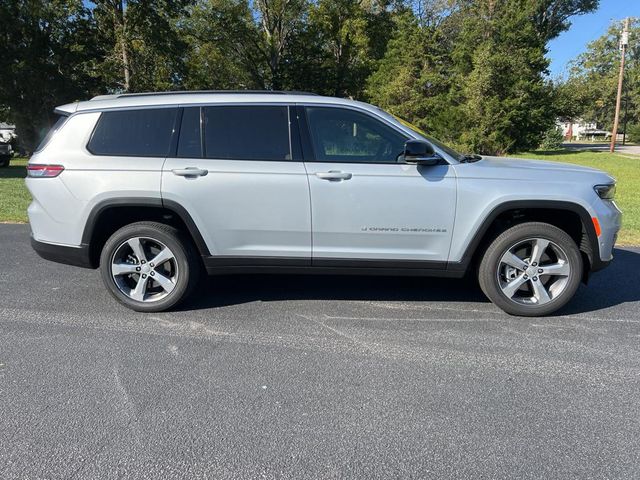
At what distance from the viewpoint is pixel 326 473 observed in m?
2.45

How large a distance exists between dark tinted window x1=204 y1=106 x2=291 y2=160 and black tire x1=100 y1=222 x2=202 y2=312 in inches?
31.1

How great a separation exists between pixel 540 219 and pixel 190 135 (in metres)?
3.16

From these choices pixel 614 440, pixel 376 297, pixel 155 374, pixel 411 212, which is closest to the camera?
pixel 614 440

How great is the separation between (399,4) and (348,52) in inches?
214

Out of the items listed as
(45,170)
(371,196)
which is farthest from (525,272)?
(45,170)

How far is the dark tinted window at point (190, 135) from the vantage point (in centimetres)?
434

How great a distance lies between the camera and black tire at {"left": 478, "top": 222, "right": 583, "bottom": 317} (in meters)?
4.27

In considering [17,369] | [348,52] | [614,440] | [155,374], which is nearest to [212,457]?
[155,374]

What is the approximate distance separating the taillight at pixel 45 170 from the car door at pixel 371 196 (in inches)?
84.0

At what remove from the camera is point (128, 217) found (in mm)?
4574

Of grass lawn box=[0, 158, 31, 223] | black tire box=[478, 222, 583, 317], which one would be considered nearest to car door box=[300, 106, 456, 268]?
black tire box=[478, 222, 583, 317]

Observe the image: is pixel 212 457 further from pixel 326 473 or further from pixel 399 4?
pixel 399 4

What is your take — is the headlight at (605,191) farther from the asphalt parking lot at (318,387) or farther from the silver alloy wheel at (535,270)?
the asphalt parking lot at (318,387)

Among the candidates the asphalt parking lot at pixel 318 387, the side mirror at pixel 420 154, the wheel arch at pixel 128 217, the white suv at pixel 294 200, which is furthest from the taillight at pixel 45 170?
the side mirror at pixel 420 154
